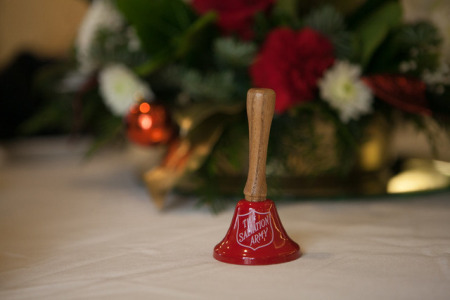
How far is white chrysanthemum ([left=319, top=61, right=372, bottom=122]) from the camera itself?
589 millimetres

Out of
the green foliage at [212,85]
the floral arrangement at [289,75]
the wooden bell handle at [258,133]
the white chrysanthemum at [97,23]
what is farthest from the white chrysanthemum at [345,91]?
the white chrysanthemum at [97,23]

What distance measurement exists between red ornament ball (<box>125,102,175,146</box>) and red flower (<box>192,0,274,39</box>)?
0.15 meters

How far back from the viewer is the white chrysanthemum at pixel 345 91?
1.93 ft

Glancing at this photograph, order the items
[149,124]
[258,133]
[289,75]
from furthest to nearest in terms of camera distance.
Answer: [149,124] < [289,75] < [258,133]

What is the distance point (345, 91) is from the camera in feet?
1.93

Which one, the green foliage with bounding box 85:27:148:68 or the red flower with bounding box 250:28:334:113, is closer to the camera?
the red flower with bounding box 250:28:334:113

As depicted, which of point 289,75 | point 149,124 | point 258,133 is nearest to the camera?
point 258,133

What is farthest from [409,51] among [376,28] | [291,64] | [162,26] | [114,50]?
[114,50]

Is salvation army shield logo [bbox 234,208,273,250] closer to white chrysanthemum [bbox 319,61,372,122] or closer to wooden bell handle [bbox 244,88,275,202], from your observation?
wooden bell handle [bbox 244,88,275,202]

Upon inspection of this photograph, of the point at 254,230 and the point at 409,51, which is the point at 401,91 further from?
the point at 254,230

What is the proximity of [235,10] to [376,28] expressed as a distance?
18cm

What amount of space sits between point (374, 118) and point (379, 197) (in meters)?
0.10

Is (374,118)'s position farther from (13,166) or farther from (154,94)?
(13,166)

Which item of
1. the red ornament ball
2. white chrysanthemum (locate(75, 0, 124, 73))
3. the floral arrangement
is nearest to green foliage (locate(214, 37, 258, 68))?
the floral arrangement
